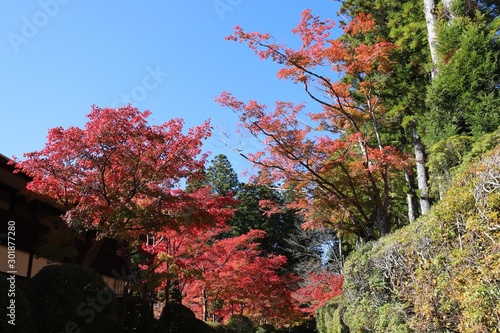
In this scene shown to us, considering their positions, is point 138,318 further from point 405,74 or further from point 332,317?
point 405,74

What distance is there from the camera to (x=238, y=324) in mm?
17391

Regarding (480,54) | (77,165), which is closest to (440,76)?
(480,54)

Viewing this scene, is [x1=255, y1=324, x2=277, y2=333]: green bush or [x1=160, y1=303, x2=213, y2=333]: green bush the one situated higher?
[x1=160, y1=303, x2=213, y2=333]: green bush

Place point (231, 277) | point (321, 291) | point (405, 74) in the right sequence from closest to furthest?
point (405, 74) < point (231, 277) < point (321, 291)

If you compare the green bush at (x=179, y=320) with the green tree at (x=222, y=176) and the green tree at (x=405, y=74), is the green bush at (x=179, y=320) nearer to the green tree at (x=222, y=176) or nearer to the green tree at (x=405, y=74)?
the green tree at (x=405, y=74)

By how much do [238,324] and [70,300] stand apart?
12.9 meters

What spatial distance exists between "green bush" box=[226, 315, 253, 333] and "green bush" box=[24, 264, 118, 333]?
39.0 ft

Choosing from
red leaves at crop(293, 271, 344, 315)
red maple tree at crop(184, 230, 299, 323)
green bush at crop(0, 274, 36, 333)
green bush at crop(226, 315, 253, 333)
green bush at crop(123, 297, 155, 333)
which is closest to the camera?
green bush at crop(0, 274, 36, 333)

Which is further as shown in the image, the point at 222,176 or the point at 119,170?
the point at 222,176

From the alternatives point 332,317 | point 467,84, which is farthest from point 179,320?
point 467,84

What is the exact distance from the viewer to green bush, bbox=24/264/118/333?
18.1 ft

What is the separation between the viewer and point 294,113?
12547mm

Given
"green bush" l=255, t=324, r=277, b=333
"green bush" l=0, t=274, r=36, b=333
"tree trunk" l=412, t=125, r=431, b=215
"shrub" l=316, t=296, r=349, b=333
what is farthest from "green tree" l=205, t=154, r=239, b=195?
"green bush" l=0, t=274, r=36, b=333

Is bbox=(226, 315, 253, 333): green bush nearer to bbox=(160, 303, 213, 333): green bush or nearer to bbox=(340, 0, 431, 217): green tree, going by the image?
bbox=(160, 303, 213, 333): green bush
